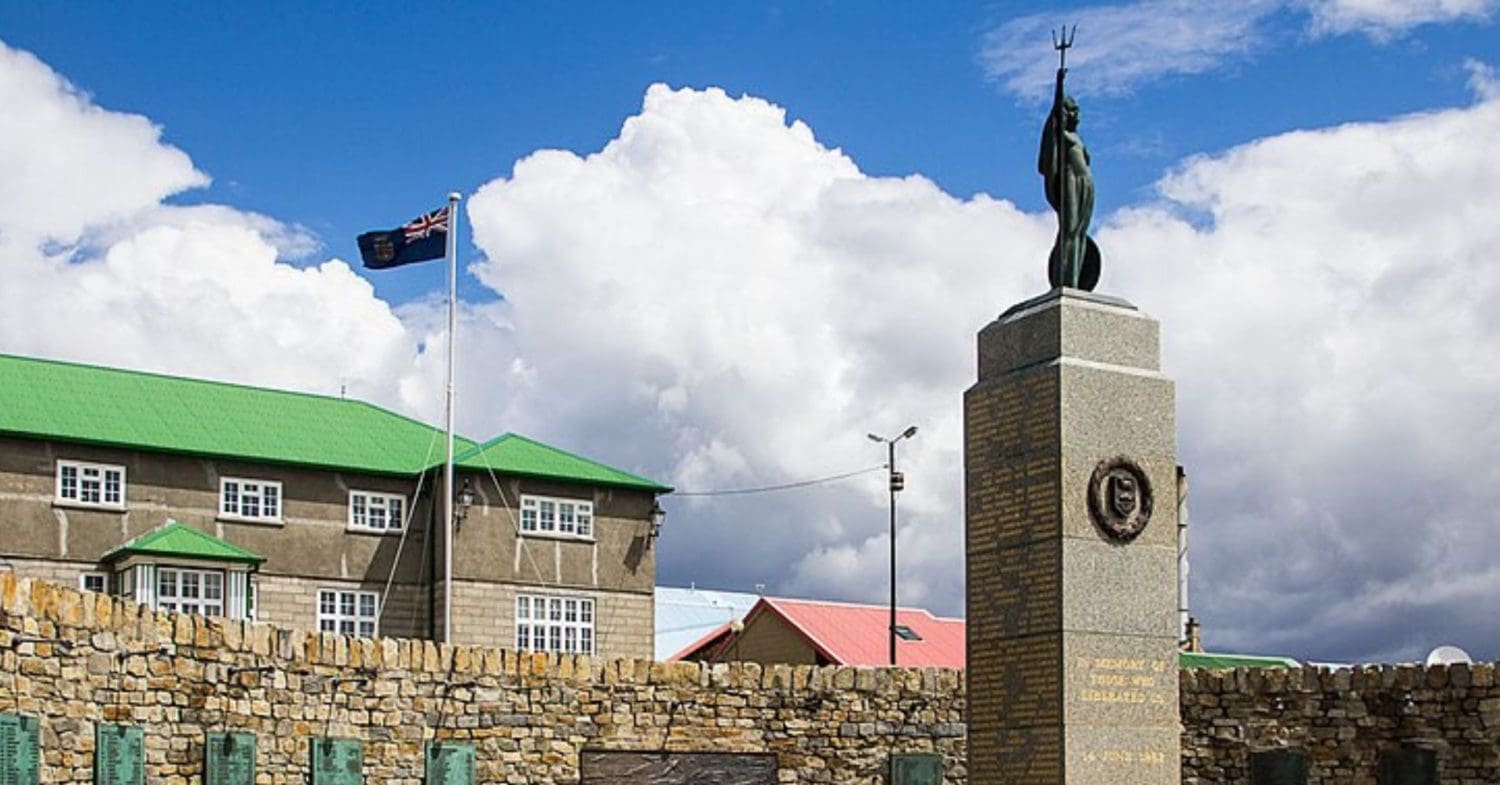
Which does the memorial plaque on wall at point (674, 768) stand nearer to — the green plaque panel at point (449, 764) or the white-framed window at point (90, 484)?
the green plaque panel at point (449, 764)

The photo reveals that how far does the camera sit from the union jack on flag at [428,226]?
30.6 m

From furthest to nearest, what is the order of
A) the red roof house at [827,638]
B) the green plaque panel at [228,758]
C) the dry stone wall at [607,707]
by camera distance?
the red roof house at [827,638] → the green plaque panel at [228,758] → the dry stone wall at [607,707]

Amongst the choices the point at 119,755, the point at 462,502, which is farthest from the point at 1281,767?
the point at 462,502

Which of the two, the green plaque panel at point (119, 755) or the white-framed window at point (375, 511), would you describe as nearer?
the green plaque panel at point (119, 755)

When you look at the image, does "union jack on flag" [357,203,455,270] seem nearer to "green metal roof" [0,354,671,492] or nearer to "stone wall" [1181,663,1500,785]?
"green metal roof" [0,354,671,492]

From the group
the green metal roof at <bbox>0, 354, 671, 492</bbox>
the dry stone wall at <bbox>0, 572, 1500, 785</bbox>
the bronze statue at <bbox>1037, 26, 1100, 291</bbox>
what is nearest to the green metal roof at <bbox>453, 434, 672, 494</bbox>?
the green metal roof at <bbox>0, 354, 671, 492</bbox>

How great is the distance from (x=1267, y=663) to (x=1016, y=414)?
28.4 metres

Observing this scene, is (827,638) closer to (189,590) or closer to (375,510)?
(375,510)

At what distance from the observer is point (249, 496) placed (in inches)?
1341

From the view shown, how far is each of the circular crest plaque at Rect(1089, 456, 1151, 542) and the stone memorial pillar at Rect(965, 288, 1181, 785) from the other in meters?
0.01

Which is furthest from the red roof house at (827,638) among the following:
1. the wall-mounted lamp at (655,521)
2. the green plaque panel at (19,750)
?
the green plaque panel at (19,750)

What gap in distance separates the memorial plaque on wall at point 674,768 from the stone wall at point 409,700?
0.32 feet

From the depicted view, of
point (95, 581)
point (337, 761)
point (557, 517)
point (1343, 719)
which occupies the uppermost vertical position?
point (557, 517)

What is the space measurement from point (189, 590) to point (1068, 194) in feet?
66.8
